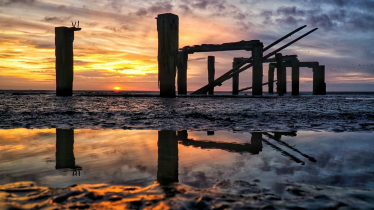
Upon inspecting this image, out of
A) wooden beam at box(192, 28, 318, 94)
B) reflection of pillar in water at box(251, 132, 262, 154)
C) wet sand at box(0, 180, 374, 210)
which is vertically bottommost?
wet sand at box(0, 180, 374, 210)

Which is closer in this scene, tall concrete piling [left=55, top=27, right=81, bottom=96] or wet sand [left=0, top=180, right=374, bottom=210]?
wet sand [left=0, top=180, right=374, bottom=210]

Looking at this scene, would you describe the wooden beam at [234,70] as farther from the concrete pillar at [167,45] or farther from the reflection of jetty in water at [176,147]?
the reflection of jetty in water at [176,147]

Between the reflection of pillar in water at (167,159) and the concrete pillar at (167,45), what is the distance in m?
8.63

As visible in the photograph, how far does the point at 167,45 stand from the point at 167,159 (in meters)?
9.91

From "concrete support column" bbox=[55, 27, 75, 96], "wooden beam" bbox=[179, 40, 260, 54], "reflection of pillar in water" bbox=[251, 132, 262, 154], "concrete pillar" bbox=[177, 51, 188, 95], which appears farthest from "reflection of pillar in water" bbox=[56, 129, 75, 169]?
"concrete pillar" bbox=[177, 51, 188, 95]

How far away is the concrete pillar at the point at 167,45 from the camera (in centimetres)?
1145

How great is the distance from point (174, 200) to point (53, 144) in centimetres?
183

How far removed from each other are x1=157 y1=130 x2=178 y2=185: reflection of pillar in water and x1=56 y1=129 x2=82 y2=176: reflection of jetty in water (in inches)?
19.4

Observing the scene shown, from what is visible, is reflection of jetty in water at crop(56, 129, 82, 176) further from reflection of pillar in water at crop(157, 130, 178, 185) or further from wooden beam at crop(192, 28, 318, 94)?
wooden beam at crop(192, 28, 318, 94)

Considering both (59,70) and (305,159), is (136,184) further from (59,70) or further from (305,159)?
(59,70)

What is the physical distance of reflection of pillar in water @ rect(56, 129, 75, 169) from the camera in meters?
1.86

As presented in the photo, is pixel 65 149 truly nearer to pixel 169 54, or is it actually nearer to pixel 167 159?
pixel 167 159

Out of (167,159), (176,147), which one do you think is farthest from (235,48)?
(167,159)

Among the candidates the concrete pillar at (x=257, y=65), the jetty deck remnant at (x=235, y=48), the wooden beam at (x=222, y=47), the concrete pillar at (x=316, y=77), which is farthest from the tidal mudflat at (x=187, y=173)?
the concrete pillar at (x=316, y=77)
